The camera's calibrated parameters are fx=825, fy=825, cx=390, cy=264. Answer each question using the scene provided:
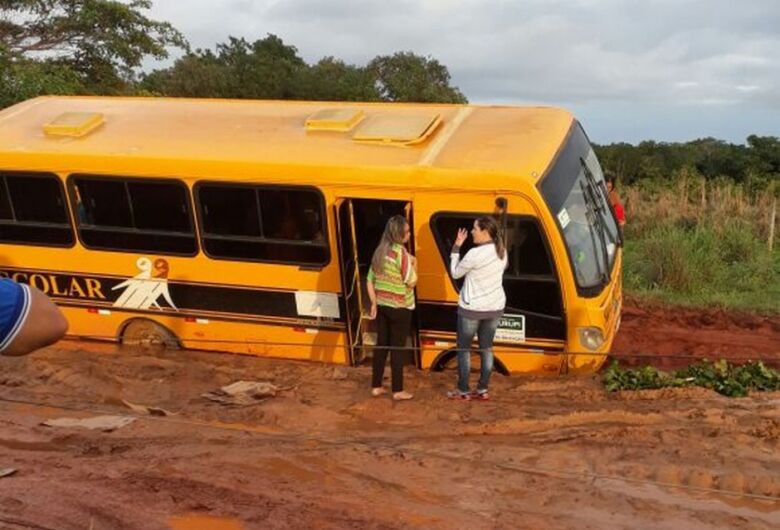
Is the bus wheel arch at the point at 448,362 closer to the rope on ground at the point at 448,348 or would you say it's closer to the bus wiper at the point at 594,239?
the rope on ground at the point at 448,348

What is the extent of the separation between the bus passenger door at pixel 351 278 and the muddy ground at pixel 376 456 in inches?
11.3

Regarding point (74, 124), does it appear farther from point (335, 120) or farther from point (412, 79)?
point (412, 79)

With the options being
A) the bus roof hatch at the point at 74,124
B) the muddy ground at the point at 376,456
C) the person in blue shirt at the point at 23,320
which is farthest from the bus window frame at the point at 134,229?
the person in blue shirt at the point at 23,320

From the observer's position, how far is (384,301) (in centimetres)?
727

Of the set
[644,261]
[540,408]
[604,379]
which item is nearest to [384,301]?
[540,408]

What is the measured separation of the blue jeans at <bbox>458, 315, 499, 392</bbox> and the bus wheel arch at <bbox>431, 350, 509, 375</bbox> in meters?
0.51

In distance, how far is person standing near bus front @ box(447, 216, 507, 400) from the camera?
6.94 m

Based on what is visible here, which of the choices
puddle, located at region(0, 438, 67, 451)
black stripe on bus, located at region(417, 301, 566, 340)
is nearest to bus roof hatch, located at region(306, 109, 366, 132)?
black stripe on bus, located at region(417, 301, 566, 340)

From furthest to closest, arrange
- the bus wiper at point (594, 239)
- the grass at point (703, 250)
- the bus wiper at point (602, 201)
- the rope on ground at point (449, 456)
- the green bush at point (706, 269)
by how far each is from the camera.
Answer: the grass at point (703, 250)
the green bush at point (706, 269)
the bus wiper at point (602, 201)
the bus wiper at point (594, 239)
the rope on ground at point (449, 456)

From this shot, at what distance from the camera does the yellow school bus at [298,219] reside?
7.42 metres

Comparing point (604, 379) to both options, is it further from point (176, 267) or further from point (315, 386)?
point (176, 267)

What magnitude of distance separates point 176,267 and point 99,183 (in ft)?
3.87

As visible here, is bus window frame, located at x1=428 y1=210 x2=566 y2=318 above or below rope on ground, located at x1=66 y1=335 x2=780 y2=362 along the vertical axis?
above

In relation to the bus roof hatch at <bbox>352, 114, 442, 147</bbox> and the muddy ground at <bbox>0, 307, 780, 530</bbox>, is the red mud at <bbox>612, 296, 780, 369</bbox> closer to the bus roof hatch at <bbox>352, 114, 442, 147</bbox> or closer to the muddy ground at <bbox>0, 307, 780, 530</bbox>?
the muddy ground at <bbox>0, 307, 780, 530</bbox>
